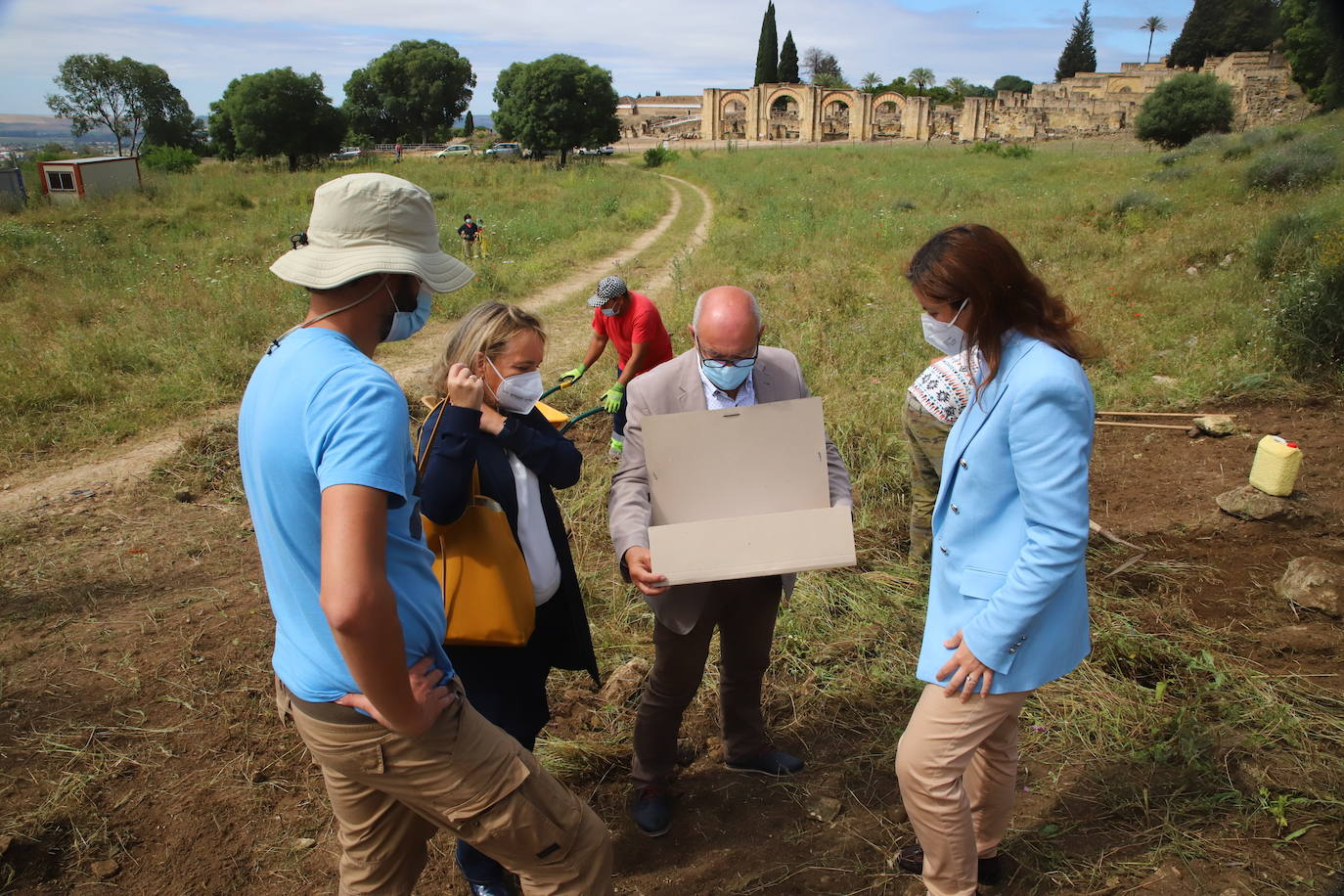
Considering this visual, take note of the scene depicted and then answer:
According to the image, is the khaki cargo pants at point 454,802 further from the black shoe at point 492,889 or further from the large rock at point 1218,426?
the large rock at point 1218,426

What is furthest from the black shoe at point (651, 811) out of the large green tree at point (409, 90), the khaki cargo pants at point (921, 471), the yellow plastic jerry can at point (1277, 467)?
the large green tree at point (409, 90)

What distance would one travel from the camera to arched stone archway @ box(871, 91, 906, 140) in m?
57.0

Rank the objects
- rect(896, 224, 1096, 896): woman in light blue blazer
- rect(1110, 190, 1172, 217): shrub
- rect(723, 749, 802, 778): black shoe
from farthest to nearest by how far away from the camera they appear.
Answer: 1. rect(1110, 190, 1172, 217): shrub
2. rect(723, 749, 802, 778): black shoe
3. rect(896, 224, 1096, 896): woman in light blue blazer

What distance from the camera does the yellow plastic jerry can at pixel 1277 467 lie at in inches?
173

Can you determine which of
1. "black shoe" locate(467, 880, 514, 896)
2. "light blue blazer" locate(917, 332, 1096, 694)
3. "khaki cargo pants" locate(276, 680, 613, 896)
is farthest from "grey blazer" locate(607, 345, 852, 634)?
"black shoe" locate(467, 880, 514, 896)

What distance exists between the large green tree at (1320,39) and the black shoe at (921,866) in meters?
2.15

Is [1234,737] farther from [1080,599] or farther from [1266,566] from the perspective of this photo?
[1266,566]

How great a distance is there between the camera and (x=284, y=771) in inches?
113

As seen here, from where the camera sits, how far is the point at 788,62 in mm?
64875

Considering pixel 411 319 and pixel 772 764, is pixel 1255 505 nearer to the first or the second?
Answer: pixel 772 764

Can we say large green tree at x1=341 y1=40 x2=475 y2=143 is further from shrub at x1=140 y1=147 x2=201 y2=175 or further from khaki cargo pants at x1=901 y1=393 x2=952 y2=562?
khaki cargo pants at x1=901 y1=393 x2=952 y2=562

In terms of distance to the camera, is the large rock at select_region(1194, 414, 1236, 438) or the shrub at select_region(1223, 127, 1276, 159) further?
the shrub at select_region(1223, 127, 1276, 159)

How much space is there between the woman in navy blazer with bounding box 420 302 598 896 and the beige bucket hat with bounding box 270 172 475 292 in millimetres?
522

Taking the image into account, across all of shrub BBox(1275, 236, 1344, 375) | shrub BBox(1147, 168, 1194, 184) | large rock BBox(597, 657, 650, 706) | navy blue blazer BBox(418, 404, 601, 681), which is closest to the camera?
navy blue blazer BBox(418, 404, 601, 681)
